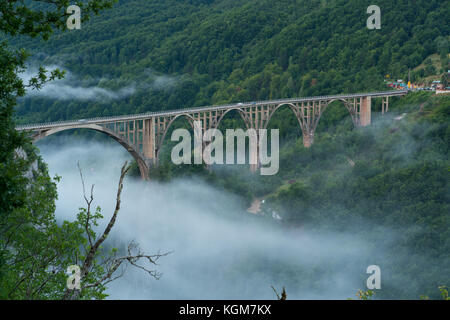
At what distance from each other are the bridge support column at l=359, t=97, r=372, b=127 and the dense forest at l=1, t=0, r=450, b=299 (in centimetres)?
83

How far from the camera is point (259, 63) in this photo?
80.2 m

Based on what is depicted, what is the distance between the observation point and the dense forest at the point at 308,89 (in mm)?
43319

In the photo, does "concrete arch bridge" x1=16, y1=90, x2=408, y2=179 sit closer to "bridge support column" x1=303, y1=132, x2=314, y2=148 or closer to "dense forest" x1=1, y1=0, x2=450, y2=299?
"bridge support column" x1=303, y1=132, x2=314, y2=148

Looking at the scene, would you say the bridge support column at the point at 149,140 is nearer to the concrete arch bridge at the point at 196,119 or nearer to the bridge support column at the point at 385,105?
the concrete arch bridge at the point at 196,119

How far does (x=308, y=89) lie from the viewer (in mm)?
69188

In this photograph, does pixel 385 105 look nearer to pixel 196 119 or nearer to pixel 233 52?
pixel 196 119

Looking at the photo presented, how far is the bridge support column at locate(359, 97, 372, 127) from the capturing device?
198 feet

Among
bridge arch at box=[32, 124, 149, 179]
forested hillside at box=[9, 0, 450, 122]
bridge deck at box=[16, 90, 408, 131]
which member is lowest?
bridge arch at box=[32, 124, 149, 179]

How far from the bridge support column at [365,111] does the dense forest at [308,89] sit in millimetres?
826

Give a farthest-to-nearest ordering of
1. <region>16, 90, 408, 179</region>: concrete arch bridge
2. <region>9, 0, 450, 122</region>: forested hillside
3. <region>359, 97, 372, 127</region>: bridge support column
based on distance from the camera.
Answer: <region>9, 0, 450, 122</region>: forested hillside
<region>359, 97, 372, 127</region>: bridge support column
<region>16, 90, 408, 179</region>: concrete arch bridge

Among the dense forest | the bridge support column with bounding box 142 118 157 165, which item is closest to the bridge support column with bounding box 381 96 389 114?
the dense forest

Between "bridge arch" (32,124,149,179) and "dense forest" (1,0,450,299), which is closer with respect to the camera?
"bridge arch" (32,124,149,179)

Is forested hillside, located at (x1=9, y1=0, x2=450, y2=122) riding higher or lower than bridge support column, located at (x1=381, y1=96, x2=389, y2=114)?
higher

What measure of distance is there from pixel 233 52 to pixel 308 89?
19.6 meters
